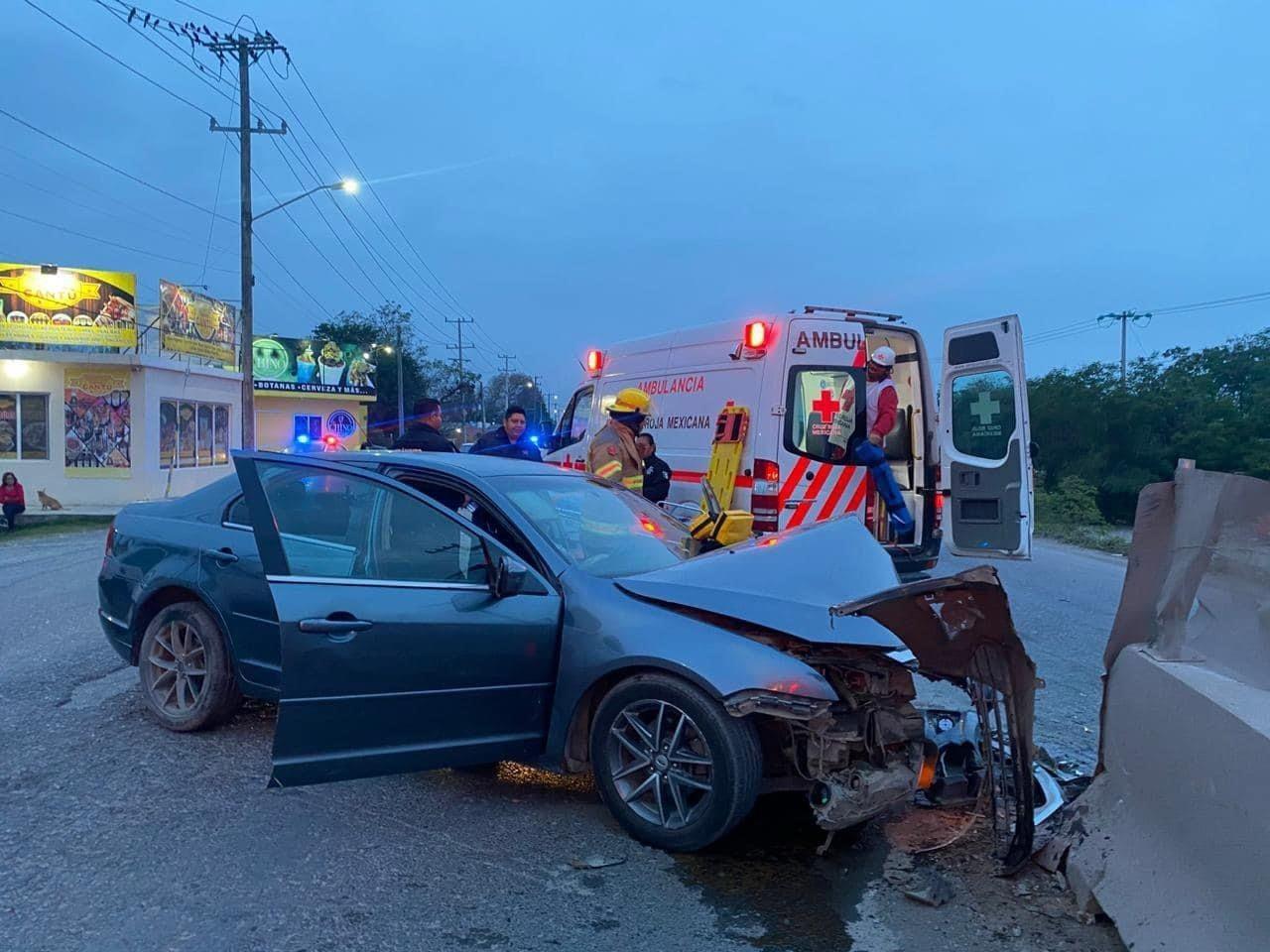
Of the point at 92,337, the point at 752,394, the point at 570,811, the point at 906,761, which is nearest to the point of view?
the point at 906,761

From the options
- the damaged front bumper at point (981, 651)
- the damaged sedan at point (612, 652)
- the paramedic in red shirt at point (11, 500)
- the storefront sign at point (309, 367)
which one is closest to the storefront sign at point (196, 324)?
the paramedic in red shirt at point (11, 500)

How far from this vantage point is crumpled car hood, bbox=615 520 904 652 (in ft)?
12.6

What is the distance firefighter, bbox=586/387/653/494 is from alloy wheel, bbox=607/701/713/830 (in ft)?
11.9

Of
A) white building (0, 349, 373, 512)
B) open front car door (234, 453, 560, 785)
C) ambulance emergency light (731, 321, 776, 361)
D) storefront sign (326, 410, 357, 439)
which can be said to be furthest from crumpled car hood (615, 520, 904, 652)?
storefront sign (326, 410, 357, 439)

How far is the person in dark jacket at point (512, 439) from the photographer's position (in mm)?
10055

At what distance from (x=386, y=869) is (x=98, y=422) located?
83.4 feet

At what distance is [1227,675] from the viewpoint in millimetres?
3254

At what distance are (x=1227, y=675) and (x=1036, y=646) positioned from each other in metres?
4.84

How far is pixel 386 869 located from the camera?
3830 millimetres

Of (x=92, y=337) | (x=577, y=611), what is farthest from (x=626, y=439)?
(x=92, y=337)

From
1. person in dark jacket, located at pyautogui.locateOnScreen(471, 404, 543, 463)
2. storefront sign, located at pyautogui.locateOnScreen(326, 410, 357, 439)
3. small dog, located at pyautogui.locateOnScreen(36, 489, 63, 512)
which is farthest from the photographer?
storefront sign, located at pyautogui.locateOnScreen(326, 410, 357, 439)

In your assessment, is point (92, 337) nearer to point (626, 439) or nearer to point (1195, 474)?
point (626, 439)

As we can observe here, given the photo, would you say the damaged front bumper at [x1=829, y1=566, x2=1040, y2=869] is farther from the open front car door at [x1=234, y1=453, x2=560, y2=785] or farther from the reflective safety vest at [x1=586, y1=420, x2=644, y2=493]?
the reflective safety vest at [x1=586, y1=420, x2=644, y2=493]

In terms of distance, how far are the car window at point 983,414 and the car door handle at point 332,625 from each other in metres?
5.85
